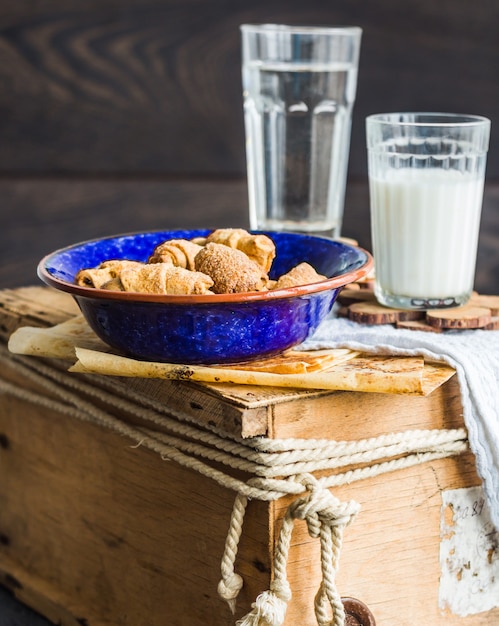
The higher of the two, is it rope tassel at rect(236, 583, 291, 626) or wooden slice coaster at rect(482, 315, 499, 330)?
wooden slice coaster at rect(482, 315, 499, 330)

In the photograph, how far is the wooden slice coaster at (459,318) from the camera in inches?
30.8

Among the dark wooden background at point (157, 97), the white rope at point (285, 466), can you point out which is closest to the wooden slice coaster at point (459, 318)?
the white rope at point (285, 466)

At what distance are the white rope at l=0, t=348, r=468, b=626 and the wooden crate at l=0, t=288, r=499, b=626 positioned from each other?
11 millimetres

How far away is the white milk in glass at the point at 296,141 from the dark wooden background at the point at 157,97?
651 mm

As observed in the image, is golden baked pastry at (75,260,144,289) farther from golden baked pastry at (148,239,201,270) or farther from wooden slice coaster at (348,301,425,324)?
wooden slice coaster at (348,301,425,324)

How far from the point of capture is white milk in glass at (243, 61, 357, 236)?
1011mm

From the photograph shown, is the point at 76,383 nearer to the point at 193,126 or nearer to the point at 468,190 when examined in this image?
the point at 468,190

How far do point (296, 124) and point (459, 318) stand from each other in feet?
1.12

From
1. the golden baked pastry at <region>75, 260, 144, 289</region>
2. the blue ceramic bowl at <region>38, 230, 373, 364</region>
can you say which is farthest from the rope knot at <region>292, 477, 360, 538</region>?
the golden baked pastry at <region>75, 260, 144, 289</region>

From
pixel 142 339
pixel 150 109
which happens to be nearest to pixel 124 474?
pixel 142 339

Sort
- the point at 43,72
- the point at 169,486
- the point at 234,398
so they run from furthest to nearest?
the point at 43,72, the point at 169,486, the point at 234,398

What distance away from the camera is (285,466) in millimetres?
638

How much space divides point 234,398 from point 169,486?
14 cm

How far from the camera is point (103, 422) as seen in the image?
2.55ft
